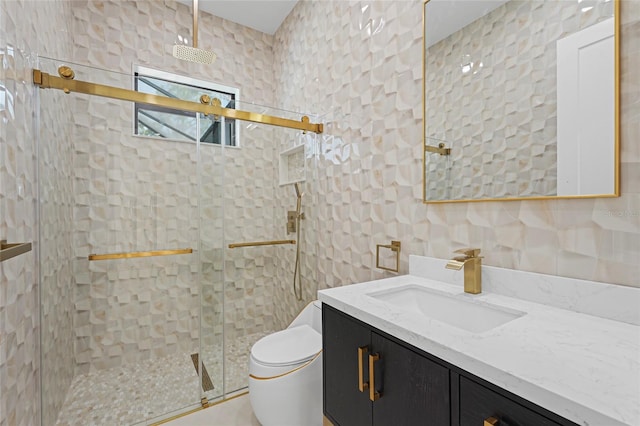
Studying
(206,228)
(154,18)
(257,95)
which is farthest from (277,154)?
(154,18)

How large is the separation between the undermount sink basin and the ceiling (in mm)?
2643

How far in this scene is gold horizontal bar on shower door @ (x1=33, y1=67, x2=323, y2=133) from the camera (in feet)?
5.16

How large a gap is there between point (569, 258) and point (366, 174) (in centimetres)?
107

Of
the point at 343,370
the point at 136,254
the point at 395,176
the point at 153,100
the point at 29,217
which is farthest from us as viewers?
the point at 136,254

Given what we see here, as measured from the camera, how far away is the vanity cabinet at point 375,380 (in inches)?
30.5

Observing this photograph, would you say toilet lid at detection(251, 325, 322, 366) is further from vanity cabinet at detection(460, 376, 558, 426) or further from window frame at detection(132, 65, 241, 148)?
window frame at detection(132, 65, 241, 148)

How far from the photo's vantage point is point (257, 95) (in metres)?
3.09

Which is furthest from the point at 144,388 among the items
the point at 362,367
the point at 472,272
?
the point at 472,272

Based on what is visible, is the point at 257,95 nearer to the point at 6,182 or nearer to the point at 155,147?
the point at 155,147

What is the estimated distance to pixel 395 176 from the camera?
5.40 feet

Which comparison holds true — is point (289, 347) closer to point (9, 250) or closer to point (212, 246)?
point (212, 246)

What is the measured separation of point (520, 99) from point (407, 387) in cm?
108

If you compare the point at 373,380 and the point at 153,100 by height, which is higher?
the point at 153,100

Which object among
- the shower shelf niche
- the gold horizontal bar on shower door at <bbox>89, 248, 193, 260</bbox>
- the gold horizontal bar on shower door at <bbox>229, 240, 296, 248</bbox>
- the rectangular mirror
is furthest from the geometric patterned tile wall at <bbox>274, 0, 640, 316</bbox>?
the gold horizontal bar on shower door at <bbox>89, 248, 193, 260</bbox>
